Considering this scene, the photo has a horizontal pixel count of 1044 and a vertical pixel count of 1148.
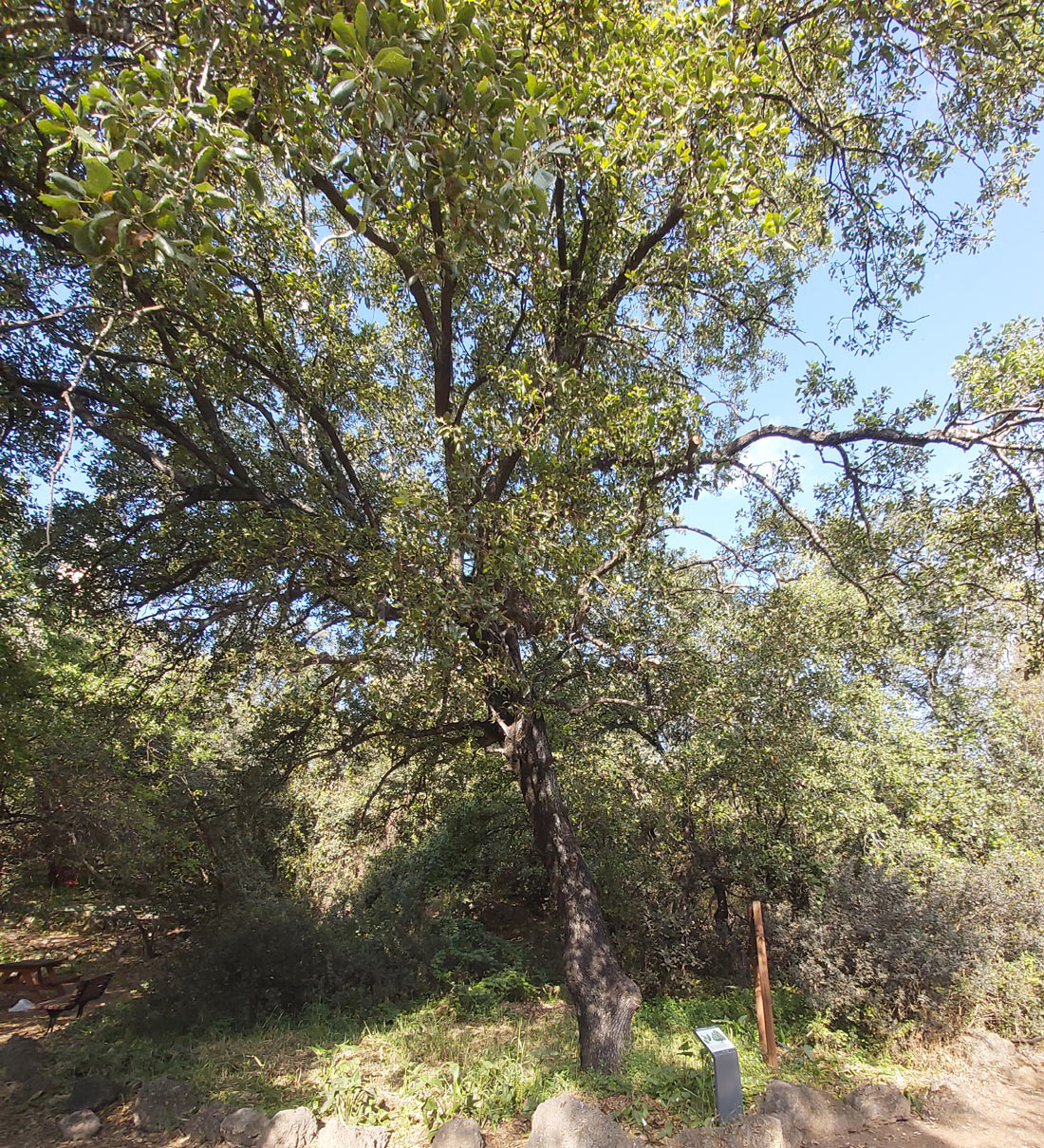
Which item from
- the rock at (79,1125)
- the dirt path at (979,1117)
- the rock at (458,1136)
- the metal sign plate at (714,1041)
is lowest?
the dirt path at (979,1117)

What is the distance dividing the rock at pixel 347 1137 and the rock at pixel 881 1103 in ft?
10.1

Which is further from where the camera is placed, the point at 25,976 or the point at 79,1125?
the point at 25,976

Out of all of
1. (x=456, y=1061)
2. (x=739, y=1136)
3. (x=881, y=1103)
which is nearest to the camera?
(x=739, y=1136)

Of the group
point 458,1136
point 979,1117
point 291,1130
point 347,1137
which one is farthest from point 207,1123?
point 979,1117

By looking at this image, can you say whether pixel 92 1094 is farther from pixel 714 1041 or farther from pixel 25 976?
pixel 714 1041

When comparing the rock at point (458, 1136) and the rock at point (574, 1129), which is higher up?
the rock at point (574, 1129)

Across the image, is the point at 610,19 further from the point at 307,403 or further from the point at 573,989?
the point at 573,989

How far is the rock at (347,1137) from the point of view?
3.55 metres

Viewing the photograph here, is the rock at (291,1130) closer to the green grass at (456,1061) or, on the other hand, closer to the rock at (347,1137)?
the rock at (347,1137)

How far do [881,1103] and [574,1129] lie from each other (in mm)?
2164

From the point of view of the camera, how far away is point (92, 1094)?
414cm

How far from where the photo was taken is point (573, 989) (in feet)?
16.5

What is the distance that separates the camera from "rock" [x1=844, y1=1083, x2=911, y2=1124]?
3924 millimetres

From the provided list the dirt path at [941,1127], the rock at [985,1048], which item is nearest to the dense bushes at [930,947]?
the rock at [985,1048]
